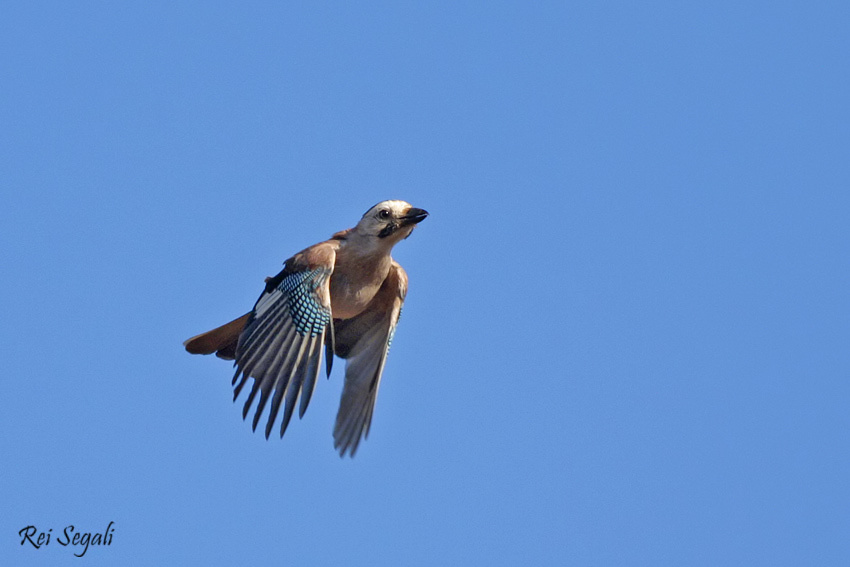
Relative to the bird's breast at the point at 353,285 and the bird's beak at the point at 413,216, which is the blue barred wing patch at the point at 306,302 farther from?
the bird's beak at the point at 413,216

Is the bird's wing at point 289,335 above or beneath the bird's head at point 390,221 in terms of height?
beneath

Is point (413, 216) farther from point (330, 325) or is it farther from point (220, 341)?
point (220, 341)

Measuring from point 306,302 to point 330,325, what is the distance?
375mm

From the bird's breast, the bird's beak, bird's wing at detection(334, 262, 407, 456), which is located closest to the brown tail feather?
the bird's breast

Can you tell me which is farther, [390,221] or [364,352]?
[364,352]

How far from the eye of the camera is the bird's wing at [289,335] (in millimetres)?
14461

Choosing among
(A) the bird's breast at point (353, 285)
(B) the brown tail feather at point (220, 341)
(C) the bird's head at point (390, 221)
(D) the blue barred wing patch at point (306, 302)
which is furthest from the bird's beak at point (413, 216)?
(B) the brown tail feather at point (220, 341)

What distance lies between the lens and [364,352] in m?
17.0

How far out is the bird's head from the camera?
15.9m

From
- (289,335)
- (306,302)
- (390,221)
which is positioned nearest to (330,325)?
(306,302)

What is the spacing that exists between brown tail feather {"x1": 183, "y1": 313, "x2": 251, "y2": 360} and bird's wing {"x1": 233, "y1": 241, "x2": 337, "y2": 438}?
0.51 metres

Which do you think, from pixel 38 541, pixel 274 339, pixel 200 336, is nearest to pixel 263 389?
pixel 274 339

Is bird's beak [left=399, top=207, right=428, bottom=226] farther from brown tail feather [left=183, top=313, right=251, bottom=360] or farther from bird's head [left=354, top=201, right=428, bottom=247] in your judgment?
brown tail feather [left=183, top=313, right=251, bottom=360]

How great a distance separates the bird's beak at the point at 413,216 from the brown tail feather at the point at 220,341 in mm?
2101
